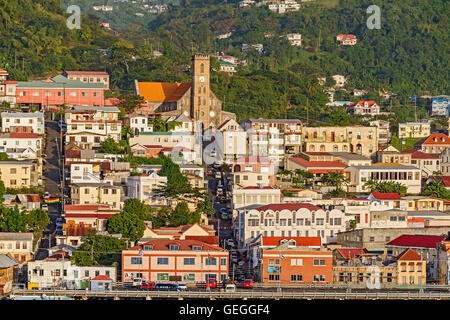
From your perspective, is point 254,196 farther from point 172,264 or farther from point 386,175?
point 172,264

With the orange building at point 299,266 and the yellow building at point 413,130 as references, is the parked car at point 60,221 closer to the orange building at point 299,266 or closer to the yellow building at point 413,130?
the orange building at point 299,266

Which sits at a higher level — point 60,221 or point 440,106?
point 440,106

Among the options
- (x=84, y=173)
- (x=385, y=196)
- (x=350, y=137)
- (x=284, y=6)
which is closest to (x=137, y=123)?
(x=84, y=173)

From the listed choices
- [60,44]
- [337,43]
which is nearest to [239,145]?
[60,44]

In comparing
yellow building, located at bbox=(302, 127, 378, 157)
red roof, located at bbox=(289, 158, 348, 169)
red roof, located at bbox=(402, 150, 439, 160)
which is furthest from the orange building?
yellow building, located at bbox=(302, 127, 378, 157)

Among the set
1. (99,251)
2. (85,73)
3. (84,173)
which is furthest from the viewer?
(85,73)

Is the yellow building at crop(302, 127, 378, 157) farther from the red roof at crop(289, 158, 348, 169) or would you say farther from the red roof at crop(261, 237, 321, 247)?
the red roof at crop(261, 237, 321, 247)
